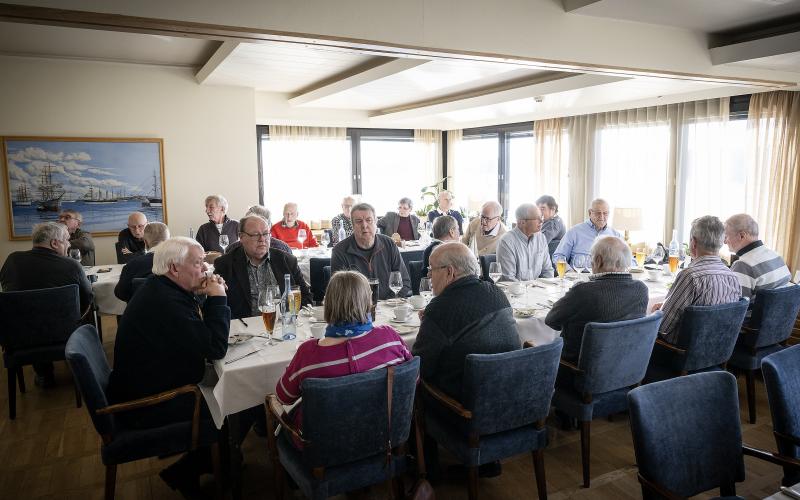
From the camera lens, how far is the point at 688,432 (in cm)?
195

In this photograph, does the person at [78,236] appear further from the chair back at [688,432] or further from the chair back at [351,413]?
the chair back at [688,432]

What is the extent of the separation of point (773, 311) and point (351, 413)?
3.01 meters

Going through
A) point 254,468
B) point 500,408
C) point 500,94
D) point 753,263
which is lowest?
point 254,468

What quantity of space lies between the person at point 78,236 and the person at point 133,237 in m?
0.31

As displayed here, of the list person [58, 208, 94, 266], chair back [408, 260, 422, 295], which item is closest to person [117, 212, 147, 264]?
person [58, 208, 94, 266]

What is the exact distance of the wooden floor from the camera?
9.55 ft

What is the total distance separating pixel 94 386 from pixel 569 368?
2332 millimetres

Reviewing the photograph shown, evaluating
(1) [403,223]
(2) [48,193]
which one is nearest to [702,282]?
(1) [403,223]

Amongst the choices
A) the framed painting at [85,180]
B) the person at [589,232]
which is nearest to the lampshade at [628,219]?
the person at [589,232]

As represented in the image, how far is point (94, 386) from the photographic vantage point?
94.7 inches

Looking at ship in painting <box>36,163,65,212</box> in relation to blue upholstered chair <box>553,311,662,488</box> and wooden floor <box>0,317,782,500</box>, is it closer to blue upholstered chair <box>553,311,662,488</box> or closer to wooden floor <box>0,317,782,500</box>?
wooden floor <box>0,317,782,500</box>

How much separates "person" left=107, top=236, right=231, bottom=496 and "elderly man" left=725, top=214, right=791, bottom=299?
348 centimetres

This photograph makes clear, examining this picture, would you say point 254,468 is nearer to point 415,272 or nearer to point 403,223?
point 415,272

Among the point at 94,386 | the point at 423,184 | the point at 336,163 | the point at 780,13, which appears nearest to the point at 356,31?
the point at 94,386
